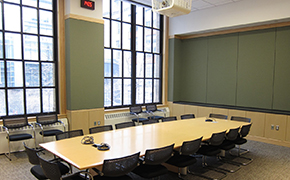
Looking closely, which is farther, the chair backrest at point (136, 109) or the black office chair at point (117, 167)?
the chair backrest at point (136, 109)

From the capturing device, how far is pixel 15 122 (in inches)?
210

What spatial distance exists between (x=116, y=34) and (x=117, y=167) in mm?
5470

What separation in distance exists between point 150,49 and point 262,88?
398cm

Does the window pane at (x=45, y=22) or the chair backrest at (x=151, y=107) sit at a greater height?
the window pane at (x=45, y=22)

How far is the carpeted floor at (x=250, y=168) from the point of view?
416cm

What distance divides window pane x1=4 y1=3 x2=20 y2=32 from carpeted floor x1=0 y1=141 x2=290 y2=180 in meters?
3.02

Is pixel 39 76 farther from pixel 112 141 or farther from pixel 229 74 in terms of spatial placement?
pixel 229 74

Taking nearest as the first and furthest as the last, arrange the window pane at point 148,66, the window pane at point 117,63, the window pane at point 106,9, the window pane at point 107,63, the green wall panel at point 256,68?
the green wall panel at point 256,68, the window pane at point 106,9, the window pane at point 107,63, the window pane at point 117,63, the window pane at point 148,66

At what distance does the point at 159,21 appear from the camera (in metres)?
8.81

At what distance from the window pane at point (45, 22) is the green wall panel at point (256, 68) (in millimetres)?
5831

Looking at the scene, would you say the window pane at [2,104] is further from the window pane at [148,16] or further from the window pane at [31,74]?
the window pane at [148,16]

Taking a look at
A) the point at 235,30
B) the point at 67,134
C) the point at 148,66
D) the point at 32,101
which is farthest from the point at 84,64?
the point at 235,30

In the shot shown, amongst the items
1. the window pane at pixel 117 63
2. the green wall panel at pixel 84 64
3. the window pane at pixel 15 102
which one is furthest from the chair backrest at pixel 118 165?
→ the window pane at pixel 117 63

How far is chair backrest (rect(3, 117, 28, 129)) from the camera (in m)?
5.24
